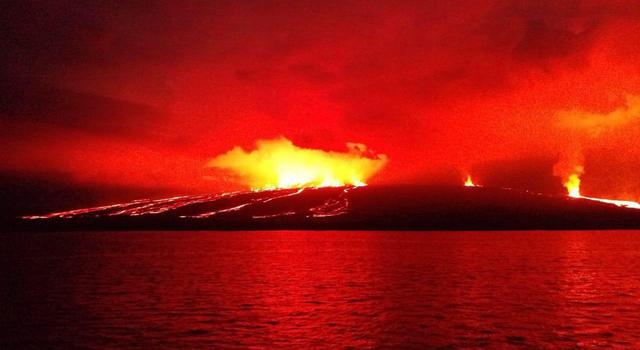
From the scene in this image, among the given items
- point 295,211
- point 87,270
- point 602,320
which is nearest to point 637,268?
point 602,320

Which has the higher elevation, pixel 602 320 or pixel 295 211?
pixel 295 211

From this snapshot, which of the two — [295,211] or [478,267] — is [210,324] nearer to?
[478,267]

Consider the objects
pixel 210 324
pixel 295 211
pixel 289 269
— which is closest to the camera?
pixel 210 324

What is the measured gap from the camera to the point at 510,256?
74.7 m

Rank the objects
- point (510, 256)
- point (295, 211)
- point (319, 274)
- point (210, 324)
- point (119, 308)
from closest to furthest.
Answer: point (210, 324)
point (119, 308)
point (319, 274)
point (510, 256)
point (295, 211)

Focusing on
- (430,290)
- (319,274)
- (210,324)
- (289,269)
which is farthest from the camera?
(289,269)

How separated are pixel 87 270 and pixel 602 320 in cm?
4367

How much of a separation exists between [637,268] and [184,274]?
37489 millimetres

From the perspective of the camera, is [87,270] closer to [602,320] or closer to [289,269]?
[289,269]

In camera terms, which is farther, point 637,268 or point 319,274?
point 637,268

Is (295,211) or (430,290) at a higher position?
(295,211)

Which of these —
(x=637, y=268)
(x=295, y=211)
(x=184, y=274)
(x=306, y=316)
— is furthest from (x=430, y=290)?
(x=295, y=211)

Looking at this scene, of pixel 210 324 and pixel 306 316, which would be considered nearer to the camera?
pixel 210 324

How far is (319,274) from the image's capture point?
5262 centimetres
